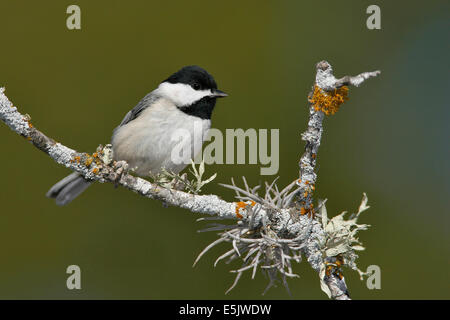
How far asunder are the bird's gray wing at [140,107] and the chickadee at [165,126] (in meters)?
0.01

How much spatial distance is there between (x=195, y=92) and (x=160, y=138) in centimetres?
48

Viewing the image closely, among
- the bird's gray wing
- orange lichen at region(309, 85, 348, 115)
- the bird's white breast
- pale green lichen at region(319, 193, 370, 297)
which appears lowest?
pale green lichen at region(319, 193, 370, 297)

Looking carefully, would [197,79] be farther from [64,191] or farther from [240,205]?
[240,205]

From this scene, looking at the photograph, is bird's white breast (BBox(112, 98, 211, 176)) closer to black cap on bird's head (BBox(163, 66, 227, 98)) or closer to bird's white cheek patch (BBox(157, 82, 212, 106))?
bird's white cheek patch (BBox(157, 82, 212, 106))

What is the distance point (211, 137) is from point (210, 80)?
18.1 inches

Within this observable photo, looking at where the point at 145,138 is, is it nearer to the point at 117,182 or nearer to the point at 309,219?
the point at 117,182

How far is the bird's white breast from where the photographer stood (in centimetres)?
346

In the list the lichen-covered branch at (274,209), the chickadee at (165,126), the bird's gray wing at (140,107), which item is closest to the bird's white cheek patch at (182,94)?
the chickadee at (165,126)

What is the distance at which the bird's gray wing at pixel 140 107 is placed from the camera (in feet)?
12.4

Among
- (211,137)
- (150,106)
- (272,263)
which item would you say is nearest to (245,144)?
(211,137)

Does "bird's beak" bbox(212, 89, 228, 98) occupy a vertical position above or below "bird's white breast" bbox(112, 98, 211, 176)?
above

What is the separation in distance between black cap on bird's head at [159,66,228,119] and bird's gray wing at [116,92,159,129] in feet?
0.62

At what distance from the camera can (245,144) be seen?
3092 mm

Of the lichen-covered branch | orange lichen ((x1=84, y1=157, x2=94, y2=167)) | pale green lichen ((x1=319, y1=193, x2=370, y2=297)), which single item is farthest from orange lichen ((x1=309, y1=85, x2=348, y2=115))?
orange lichen ((x1=84, y1=157, x2=94, y2=167))
